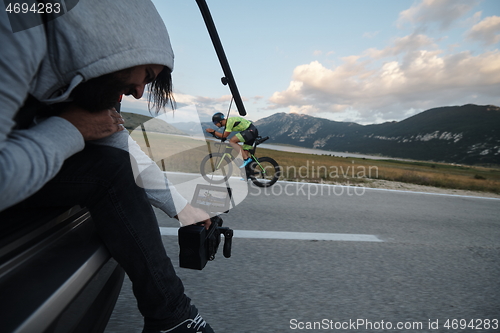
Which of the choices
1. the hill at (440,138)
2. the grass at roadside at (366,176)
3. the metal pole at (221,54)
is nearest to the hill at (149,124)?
the metal pole at (221,54)

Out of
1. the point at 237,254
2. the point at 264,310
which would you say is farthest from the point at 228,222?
the point at 264,310

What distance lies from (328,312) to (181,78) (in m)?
1.47

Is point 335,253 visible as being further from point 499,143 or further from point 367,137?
point 367,137

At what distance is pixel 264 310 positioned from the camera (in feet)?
5.02

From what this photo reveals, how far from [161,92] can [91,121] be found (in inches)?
13.4

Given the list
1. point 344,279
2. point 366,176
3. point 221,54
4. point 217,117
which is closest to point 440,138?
point 366,176

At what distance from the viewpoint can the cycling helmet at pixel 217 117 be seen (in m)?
1.42

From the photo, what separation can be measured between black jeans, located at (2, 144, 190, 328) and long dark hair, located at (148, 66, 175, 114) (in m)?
0.26

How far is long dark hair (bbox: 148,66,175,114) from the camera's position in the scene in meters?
1.02

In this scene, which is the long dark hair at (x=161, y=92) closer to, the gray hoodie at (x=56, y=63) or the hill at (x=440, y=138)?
the gray hoodie at (x=56, y=63)

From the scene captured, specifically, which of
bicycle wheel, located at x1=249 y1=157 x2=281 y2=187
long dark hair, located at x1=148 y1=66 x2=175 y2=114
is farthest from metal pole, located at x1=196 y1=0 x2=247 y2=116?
bicycle wheel, located at x1=249 y1=157 x2=281 y2=187

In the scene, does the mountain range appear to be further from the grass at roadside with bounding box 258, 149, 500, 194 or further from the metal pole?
the metal pole

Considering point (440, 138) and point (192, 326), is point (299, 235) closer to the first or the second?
point (192, 326)

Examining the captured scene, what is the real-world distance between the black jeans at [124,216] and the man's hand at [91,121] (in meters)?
0.08
